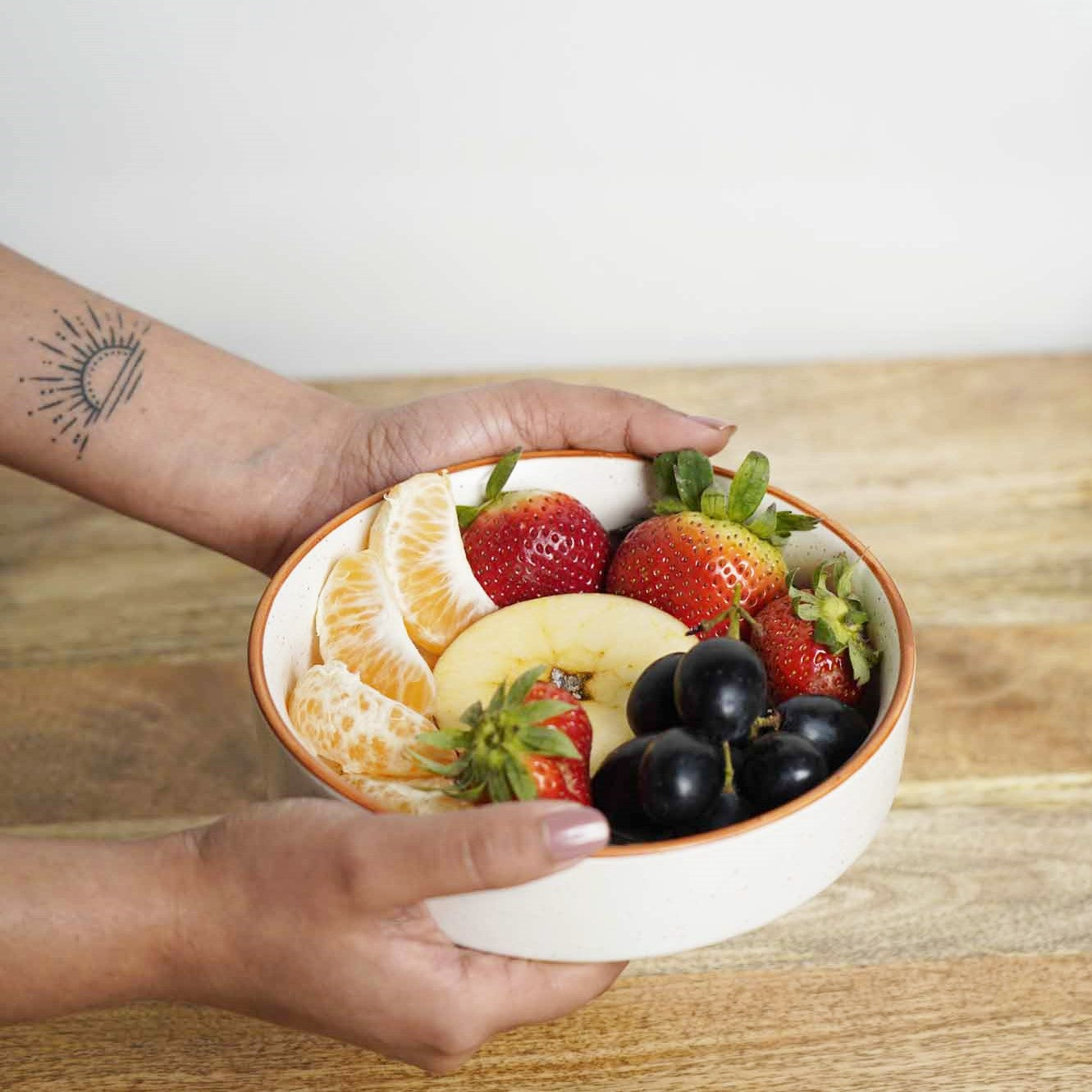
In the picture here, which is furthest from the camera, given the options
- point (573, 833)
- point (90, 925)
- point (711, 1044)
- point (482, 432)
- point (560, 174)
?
point (560, 174)

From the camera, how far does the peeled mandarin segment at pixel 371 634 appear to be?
0.87 m

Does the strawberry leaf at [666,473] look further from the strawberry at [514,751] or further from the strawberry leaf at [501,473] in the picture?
the strawberry at [514,751]

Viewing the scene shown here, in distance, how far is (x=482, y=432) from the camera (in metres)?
1.09

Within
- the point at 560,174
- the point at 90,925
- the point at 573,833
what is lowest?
the point at 90,925

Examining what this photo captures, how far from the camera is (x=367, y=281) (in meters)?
1.74

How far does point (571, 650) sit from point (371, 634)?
0.43 ft

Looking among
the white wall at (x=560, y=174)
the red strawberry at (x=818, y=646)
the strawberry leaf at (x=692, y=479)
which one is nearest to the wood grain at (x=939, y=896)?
the red strawberry at (x=818, y=646)

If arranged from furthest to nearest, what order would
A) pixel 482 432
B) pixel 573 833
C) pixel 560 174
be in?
pixel 560 174 < pixel 482 432 < pixel 573 833

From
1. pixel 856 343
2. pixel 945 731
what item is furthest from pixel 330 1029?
pixel 856 343

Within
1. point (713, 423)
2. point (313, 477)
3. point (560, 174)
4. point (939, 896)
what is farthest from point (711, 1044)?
point (560, 174)

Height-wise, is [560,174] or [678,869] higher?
[560,174]

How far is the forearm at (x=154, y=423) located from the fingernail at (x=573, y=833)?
0.54 meters

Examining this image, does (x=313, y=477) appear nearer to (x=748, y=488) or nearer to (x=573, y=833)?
(x=748, y=488)

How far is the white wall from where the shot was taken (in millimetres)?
1575
